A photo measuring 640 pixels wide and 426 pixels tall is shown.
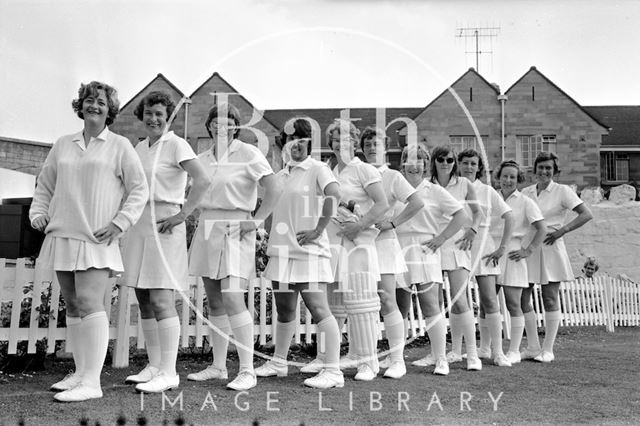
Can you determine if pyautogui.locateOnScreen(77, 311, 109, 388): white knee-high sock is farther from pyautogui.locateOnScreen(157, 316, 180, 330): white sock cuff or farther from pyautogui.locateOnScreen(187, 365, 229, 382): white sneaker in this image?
pyautogui.locateOnScreen(187, 365, 229, 382): white sneaker

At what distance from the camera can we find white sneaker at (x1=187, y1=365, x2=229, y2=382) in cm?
530

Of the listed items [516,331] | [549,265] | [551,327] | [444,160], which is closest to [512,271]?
[549,265]

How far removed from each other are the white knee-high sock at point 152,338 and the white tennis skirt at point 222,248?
1.48 ft

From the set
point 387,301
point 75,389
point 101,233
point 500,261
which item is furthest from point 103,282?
point 500,261

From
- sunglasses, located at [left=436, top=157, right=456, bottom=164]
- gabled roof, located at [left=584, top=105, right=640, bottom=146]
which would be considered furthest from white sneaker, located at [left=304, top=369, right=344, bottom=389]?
gabled roof, located at [left=584, top=105, right=640, bottom=146]

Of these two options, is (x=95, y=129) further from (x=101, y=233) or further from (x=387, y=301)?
(x=387, y=301)

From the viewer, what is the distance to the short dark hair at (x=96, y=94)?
15.0ft

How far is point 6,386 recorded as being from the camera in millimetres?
5309

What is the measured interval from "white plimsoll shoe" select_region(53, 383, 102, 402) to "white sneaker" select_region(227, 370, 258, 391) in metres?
0.89

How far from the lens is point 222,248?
4.94 m

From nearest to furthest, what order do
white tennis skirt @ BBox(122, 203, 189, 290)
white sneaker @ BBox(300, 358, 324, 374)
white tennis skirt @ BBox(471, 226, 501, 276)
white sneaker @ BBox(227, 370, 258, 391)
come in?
white tennis skirt @ BBox(122, 203, 189, 290), white sneaker @ BBox(227, 370, 258, 391), white sneaker @ BBox(300, 358, 324, 374), white tennis skirt @ BBox(471, 226, 501, 276)

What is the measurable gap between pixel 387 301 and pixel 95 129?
2.69 meters

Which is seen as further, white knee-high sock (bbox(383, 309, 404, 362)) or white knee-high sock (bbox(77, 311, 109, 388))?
white knee-high sock (bbox(383, 309, 404, 362))

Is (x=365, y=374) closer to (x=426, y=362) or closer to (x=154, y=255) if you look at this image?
(x=426, y=362)
